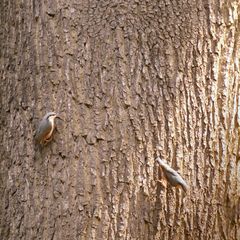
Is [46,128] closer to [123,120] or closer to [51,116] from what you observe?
[51,116]

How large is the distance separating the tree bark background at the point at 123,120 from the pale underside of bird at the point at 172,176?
0.08ft

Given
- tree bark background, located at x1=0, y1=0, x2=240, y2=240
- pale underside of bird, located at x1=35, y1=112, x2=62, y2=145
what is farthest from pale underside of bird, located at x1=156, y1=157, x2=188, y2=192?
pale underside of bird, located at x1=35, y1=112, x2=62, y2=145

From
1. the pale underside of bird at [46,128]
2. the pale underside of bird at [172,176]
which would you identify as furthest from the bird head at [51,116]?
the pale underside of bird at [172,176]

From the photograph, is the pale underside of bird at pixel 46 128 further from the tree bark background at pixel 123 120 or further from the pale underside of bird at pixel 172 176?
the pale underside of bird at pixel 172 176

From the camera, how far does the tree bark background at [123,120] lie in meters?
2.21

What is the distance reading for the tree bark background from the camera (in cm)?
221

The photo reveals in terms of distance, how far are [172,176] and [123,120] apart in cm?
24

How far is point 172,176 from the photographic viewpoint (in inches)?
86.2

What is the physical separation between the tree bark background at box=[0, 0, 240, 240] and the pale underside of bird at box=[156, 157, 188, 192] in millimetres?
24

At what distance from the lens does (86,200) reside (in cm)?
220

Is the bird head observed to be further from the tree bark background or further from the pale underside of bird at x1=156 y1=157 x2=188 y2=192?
the pale underside of bird at x1=156 y1=157 x2=188 y2=192

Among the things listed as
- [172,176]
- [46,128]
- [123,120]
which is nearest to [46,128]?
[46,128]

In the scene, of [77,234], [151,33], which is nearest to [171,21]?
[151,33]

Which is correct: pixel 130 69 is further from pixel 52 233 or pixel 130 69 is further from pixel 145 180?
pixel 52 233
